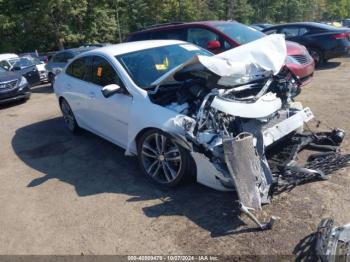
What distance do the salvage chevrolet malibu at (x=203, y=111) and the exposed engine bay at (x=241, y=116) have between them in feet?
0.03

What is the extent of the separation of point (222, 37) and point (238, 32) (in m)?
0.51

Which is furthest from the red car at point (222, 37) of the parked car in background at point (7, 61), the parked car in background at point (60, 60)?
the parked car in background at point (7, 61)

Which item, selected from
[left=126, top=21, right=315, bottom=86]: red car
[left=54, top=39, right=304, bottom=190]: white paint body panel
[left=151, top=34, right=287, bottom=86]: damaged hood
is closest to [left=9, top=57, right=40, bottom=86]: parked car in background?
[left=126, top=21, right=315, bottom=86]: red car

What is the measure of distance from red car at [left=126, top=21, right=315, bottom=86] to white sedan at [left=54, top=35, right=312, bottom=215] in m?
2.90

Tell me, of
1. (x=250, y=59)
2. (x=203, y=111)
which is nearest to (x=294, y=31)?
(x=250, y=59)

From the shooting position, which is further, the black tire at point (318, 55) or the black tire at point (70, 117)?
the black tire at point (318, 55)

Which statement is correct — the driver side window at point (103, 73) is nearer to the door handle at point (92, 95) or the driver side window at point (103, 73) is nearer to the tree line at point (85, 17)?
the door handle at point (92, 95)

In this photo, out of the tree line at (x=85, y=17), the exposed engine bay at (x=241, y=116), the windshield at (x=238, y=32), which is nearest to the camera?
the exposed engine bay at (x=241, y=116)

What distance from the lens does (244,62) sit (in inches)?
181

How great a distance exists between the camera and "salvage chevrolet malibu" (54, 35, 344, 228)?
3.88 meters

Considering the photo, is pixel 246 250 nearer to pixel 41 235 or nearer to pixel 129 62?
pixel 41 235

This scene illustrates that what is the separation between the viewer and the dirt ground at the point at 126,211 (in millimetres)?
3518

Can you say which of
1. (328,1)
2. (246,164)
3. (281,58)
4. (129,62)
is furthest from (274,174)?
(328,1)

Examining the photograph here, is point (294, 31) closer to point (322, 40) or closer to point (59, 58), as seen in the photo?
point (322, 40)
